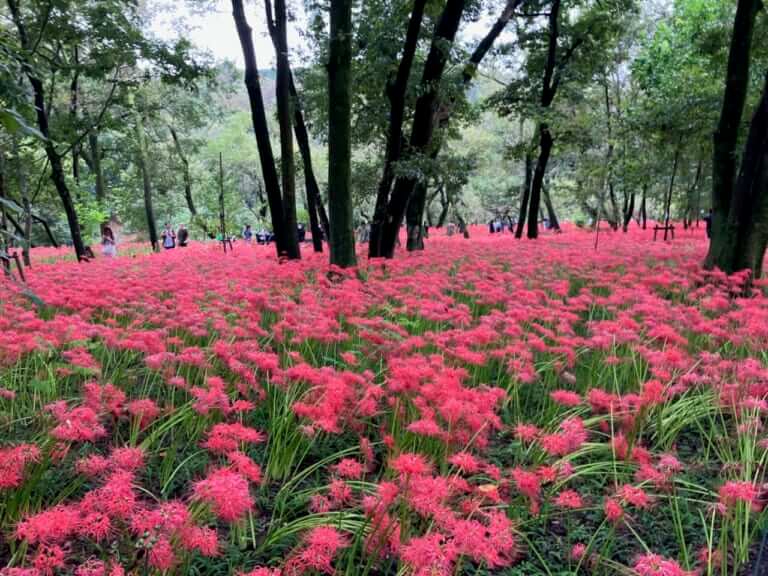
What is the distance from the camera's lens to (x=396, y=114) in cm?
996

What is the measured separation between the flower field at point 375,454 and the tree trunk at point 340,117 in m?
3.66

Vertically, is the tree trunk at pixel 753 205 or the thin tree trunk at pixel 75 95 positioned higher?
the thin tree trunk at pixel 75 95

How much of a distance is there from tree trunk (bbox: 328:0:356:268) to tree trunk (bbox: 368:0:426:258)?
1.54 metres

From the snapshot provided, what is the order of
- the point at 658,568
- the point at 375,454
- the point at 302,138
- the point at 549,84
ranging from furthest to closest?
the point at 549,84
the point at 302,138
the point at 375,454
the point at 658,568

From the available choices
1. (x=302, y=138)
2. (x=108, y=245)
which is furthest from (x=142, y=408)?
(x=108, y=245)

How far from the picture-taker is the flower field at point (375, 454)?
175 centimetres

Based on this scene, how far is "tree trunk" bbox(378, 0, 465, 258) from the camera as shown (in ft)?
30.6

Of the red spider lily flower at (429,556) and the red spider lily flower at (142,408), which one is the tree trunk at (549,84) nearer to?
the red spider lily flower at (142,408)


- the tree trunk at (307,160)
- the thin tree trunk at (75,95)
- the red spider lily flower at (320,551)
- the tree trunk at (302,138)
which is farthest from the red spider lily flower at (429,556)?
the thin tree trunk at (75,95)

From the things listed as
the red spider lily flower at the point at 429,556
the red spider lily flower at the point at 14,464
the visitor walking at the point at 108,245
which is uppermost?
the visitor walking at the point at 108,245

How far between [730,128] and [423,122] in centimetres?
522

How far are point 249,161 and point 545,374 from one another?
36.0 meters

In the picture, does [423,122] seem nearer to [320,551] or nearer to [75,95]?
[320,551]

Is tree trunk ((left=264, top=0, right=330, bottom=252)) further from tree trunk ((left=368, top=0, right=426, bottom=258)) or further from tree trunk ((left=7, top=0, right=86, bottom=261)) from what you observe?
tree trunk ((left=7, top=0, right=86, bottom=261))
